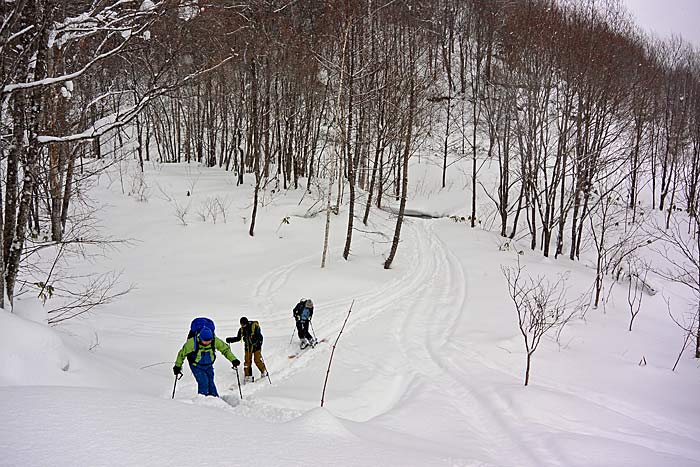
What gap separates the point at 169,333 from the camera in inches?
412

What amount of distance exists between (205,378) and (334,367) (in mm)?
2686

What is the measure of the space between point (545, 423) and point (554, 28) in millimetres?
17972

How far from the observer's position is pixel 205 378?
711cm

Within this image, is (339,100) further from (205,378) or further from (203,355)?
(205,378)

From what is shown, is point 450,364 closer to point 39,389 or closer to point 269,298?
point 269,298

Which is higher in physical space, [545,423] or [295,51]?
[295,51]

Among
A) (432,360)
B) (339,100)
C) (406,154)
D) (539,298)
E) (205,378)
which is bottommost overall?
(432,360)

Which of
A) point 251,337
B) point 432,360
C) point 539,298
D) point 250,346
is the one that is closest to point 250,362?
point 250,346

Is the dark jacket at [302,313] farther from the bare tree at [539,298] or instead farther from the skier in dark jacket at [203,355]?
the bare tree at [539,298]

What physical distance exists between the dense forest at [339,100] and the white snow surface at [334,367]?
4.78 feet

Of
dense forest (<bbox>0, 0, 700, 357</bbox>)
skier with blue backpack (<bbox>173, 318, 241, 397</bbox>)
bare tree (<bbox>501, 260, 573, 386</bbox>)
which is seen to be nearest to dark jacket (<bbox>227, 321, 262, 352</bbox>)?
skier with blue backpack (<bbox>173, 318, 241, 397</bbox>)

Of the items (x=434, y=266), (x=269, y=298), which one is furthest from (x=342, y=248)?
(x=269, y=298)

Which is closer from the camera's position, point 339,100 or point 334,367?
point 334,367

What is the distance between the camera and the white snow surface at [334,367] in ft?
13.0
